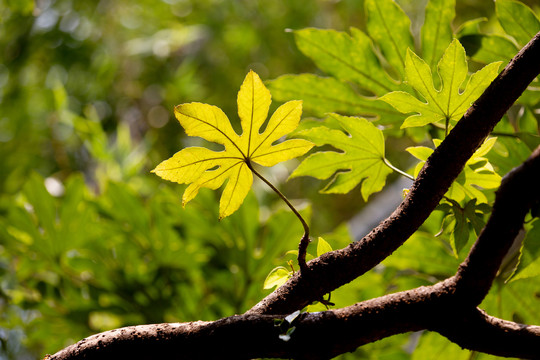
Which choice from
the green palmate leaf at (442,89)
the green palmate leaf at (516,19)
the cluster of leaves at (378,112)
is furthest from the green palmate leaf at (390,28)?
the green palmate leaf at (442,89)

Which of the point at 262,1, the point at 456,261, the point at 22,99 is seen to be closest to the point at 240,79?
the point at 262,1

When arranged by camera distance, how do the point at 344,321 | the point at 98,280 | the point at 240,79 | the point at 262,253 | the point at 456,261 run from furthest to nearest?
the point at 240,79
the point at 98,280
the point at 262,253
the point at 456,261
the point at 344,321

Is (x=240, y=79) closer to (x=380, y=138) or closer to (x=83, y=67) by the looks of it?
(x=83, y=67)

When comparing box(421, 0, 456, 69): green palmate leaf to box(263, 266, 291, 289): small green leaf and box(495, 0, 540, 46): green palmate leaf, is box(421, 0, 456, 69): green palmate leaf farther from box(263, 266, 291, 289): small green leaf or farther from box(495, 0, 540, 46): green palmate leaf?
box(263, 266, 291, 289): small green leaf

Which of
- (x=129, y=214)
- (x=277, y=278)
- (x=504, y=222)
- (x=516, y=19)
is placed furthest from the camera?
(x=129, y=214)

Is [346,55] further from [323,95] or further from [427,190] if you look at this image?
A: [427,190]

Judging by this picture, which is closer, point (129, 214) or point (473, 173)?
point (473, 173)

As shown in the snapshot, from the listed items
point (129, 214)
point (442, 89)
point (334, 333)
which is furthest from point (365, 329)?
point (129, 214)
